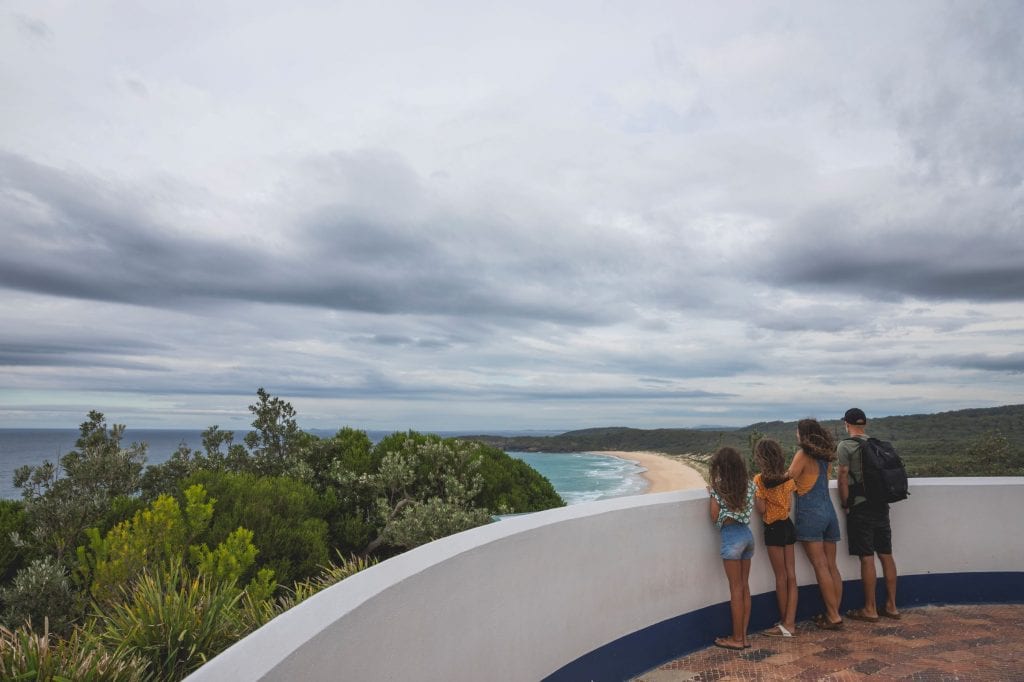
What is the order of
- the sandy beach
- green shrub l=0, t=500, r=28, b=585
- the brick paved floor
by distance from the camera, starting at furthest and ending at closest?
the sandy beach < green shrub l=0, t=500, r=28, b=585 < the brick paved floor

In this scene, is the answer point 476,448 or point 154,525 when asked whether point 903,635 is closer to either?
point 154,525

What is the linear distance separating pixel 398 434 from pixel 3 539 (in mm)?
6215

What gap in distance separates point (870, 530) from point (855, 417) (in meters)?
0.90

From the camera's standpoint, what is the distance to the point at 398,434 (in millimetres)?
12781

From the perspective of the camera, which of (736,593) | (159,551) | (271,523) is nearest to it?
(736,593)

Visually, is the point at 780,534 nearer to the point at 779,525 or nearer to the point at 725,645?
the point at 779,525

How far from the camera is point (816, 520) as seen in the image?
4895 mm

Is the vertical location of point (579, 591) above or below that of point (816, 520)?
below

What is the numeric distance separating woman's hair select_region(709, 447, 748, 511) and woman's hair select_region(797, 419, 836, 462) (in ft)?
2.35

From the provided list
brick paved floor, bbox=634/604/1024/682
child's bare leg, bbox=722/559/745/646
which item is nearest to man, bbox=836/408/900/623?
brick paved floor, bbox=634/604/1024/682

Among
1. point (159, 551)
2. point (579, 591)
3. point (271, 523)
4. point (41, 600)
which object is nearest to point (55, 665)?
point (579, 591)

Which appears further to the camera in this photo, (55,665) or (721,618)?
(721,618)

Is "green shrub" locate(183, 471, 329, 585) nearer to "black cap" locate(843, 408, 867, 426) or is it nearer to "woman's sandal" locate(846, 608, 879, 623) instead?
"woman's sandal" locate(846, 608, 879, 623)

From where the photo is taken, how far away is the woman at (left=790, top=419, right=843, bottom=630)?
192 inches
